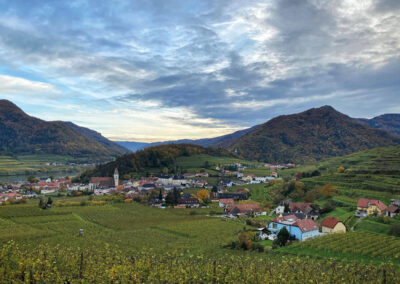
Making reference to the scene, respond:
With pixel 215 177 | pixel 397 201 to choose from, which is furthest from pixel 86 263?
pixel 215 177

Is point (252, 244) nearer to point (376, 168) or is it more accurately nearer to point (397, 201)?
point (397, 201)

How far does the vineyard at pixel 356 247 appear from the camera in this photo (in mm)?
28156

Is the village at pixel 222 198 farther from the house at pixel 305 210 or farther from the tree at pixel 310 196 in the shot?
the tree at pixel 310 196

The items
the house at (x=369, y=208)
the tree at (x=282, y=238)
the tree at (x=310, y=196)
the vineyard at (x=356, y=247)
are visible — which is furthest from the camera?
the tree at (x=310, y=196)

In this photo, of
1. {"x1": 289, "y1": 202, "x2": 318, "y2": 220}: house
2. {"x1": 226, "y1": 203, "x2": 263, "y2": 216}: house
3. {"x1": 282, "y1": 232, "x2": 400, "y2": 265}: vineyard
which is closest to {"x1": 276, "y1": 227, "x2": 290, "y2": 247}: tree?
{"x1": 282, "y1": 232, "x2": 400, "y2": 265}: vineyard

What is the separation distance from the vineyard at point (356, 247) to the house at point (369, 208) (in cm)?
1177

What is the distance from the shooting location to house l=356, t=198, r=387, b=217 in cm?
4631

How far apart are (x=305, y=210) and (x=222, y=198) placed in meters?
30.4

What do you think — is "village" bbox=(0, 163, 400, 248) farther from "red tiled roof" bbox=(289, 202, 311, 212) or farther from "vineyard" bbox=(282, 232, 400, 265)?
"vineyard" bbox=(282, 232, 400, 265)

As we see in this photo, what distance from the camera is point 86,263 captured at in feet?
64.2

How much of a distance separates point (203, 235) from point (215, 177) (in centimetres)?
7432

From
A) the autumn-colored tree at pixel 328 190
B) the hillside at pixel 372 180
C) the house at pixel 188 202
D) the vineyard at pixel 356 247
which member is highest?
the hillside at pixel 372 180

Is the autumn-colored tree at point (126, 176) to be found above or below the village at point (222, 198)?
above

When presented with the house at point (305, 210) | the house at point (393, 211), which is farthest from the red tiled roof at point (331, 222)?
the house at point (305, 210)
